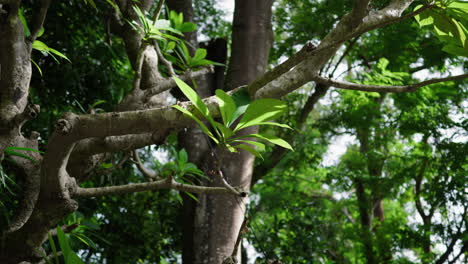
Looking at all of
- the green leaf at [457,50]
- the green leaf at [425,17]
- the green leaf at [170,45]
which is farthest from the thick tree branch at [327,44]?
the green leaf at [170,45]

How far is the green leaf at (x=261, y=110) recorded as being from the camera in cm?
95

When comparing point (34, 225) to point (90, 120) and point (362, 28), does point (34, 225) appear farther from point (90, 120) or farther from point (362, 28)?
point (362, 28)

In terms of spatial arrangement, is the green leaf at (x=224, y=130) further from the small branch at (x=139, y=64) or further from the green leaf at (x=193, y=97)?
the small branch at (x=139, y=64)

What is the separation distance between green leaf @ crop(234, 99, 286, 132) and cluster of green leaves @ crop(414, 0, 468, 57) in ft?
1.44

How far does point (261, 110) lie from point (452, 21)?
1.81 ft

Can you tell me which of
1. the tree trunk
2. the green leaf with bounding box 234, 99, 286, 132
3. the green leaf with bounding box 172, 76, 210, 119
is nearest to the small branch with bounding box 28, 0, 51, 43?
the green leaf with bounding box 172, 76, 210, 119

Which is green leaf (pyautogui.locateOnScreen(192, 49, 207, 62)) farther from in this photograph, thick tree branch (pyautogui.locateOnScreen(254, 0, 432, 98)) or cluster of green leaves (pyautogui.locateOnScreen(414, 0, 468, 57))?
cluster of green leaves (pyautogui.locateOnScreen(414, 0, 468, 57))

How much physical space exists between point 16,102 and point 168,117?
0.51 m

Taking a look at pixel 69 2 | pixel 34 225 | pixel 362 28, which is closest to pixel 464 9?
pixel 362 28

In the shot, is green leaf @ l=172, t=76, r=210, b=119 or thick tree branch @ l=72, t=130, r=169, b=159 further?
thick tree branch @ l=72, t=130, r=169, b=159

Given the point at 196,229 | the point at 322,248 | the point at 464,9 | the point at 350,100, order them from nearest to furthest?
1. the point at 464,9
2. the point at 196,229
3. the point at 350,100
4. the point at 322,248

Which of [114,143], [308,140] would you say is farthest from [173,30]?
[308,140]

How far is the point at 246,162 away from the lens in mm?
2975

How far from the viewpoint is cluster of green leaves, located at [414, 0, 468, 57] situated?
42.6 inches
